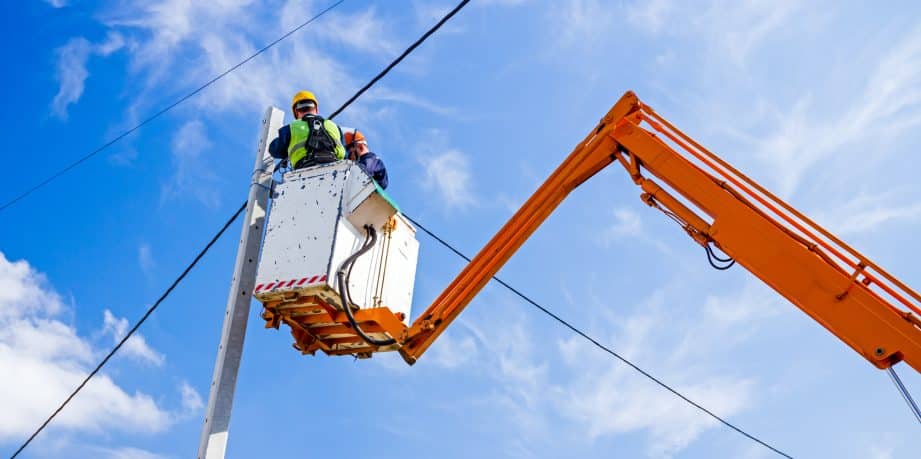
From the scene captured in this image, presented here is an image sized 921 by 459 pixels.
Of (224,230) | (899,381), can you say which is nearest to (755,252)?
(899,381)

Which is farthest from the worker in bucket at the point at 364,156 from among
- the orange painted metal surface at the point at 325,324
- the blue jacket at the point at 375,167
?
the orange painted metal surface at the point at 325,324

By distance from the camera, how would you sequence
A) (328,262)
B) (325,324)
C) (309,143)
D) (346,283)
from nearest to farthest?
1. (328,262)
2. (346,283)
3. (325,324)
4. (309,143)

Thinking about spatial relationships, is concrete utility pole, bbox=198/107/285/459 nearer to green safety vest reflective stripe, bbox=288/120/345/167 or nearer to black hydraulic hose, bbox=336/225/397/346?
green safety vest reflective stripe, bbox=288/120/345/167

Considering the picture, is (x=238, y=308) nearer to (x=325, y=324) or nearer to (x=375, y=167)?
(x=325, y=324)

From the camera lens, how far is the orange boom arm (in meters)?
6.21

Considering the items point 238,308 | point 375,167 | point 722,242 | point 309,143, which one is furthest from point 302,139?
point 722,242

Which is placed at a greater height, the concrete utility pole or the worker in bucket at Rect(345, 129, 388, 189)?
the worker in bucket at Rect(345, 129, 388, 189)

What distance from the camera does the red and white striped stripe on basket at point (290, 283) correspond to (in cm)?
648

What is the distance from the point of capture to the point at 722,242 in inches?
273

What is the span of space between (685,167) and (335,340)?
3276 millimetres

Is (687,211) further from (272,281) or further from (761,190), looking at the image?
(272,281)

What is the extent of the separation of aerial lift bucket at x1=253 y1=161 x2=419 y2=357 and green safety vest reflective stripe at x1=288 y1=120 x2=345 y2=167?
0.29 meters

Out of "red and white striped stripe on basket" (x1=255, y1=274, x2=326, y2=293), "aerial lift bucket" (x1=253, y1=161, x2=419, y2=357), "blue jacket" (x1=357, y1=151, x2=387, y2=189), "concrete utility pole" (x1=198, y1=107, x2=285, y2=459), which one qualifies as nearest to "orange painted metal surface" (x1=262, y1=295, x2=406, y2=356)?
"aerial lift bucket" (x1=253, y1=161, x2=419, y2=357)

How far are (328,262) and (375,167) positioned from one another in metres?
1.30
